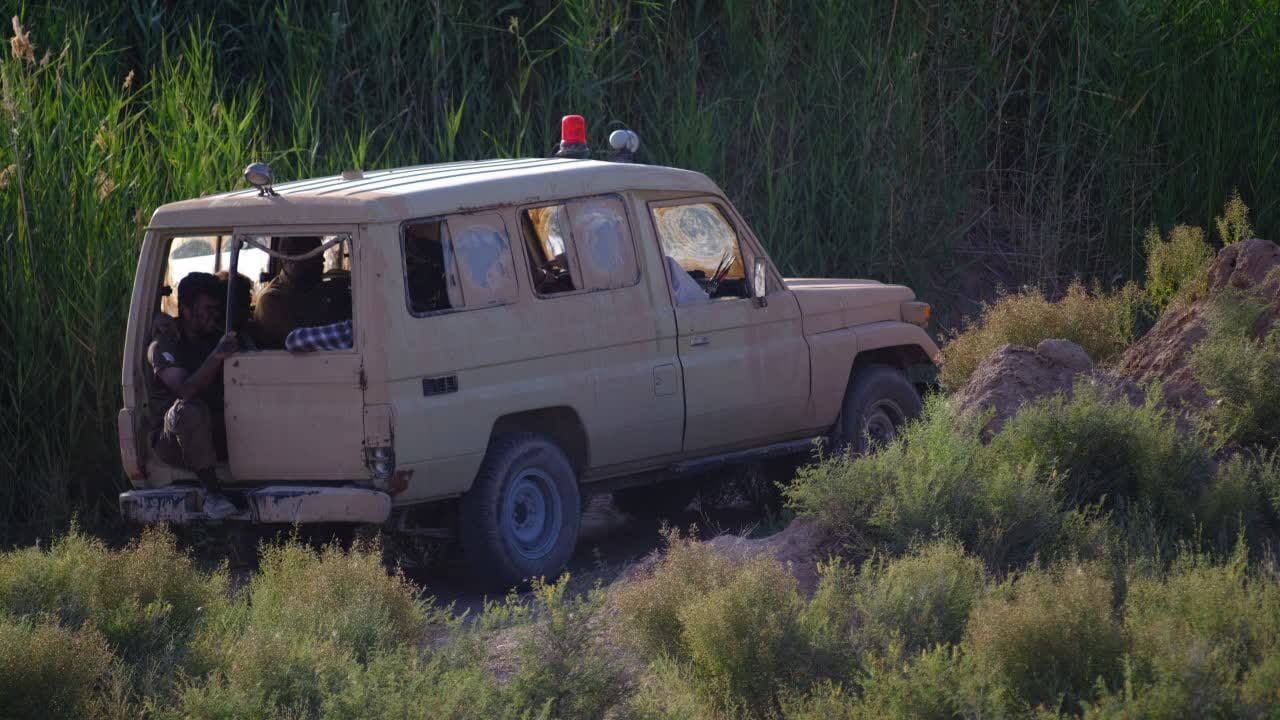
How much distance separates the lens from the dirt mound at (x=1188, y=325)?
29.5 feet

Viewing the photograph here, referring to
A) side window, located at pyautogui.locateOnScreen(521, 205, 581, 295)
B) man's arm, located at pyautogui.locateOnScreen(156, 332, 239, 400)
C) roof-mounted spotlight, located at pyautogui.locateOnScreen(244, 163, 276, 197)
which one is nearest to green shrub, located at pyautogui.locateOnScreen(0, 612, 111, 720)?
man's arm, located at pyautogui.locateOnScreen(156, 332, 239, 400)

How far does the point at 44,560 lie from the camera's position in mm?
6375

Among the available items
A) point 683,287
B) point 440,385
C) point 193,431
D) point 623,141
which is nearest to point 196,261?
point 193,431

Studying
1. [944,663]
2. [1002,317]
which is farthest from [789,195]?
[944,663]

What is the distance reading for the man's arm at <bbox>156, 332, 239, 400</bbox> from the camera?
24.5 ft

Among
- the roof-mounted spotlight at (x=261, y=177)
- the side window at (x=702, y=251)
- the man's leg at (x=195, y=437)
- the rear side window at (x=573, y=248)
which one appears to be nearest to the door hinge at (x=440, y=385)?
the rear side window at (x=573, y=248)

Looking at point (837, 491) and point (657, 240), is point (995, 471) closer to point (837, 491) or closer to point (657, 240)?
point (837, 491)

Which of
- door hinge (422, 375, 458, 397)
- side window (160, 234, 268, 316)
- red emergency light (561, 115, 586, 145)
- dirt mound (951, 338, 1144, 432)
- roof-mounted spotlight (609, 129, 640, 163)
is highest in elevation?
red emergency light (561, 115, 586, 145)

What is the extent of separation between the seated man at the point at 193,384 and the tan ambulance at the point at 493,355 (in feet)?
0.22

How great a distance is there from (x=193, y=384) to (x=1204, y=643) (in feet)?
15.0

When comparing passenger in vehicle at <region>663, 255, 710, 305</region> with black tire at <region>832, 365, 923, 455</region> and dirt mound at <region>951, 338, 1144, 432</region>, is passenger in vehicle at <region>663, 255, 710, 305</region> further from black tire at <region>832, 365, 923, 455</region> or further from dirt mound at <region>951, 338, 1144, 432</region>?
dirt mound at <region>951, 338, 1144, 432</region>

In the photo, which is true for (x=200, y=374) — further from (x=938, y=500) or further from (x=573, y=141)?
(x=938, y=500)

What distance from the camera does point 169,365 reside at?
25.1 ft

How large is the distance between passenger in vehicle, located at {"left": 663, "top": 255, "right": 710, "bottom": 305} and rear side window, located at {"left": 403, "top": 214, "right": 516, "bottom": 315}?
1.12 meters
